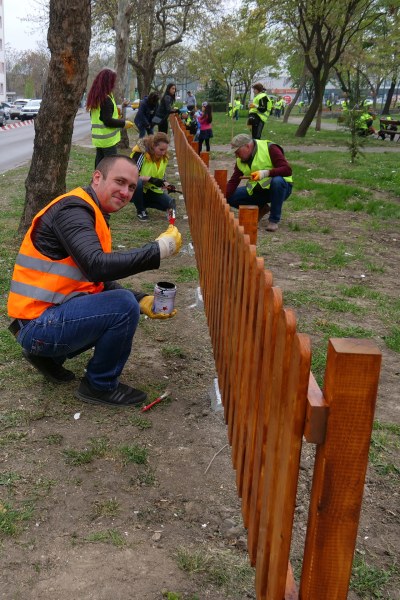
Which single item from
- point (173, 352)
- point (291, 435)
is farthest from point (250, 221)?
point (173, 352)

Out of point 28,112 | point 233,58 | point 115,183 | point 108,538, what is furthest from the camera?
point 233,58

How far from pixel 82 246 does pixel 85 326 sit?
1.53 ft

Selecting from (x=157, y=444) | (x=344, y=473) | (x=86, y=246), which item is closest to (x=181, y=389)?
(x=157, y=444)

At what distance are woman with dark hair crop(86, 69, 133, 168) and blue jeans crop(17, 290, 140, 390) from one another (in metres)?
5.67

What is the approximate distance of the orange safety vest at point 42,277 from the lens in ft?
10.8

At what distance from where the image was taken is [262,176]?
767cm

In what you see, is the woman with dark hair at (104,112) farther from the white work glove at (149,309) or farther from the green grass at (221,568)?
→ the green grass at (221,568)

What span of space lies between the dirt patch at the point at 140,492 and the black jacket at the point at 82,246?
87 cm

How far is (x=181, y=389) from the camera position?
12.7ft

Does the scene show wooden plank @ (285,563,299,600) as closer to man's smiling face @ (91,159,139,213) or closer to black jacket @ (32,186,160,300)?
black jacket @ (32,186,160,300)

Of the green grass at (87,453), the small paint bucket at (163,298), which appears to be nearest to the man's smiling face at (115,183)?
the small paint bucket at (163,298)

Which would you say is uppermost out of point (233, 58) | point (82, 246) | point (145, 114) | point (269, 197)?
point (233, 58)

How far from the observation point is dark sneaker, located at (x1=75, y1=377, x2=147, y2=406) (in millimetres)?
3619

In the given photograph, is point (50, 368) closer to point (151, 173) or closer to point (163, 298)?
point (163, 298)
